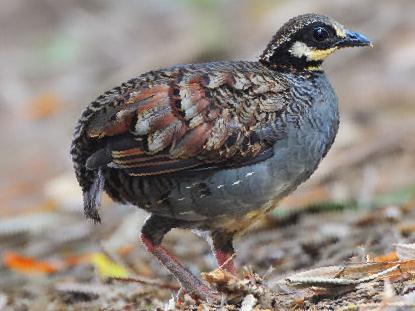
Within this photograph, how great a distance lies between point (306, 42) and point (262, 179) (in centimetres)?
90

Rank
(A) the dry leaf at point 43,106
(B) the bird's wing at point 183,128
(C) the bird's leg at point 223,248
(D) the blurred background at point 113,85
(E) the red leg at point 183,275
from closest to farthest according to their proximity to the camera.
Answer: (B) the bird's wing at point 183,128, (E) the red leg at point 183,275, (C) the bird's leg at point 223,248, (D) the blurred background at point 113,85, (A) the dry leaf at point 43,106

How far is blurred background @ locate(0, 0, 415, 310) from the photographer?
6.70 m

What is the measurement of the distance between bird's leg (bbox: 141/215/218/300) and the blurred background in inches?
19.3

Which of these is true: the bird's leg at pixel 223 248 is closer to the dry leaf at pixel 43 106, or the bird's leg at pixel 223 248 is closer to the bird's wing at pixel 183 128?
the bird's wing at pixel 183 128

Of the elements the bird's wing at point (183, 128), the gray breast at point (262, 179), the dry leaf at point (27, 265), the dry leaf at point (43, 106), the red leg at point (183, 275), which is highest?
the dry leaf at point (43, 106)

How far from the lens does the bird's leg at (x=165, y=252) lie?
5.06m

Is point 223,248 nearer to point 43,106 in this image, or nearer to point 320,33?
point 320,33

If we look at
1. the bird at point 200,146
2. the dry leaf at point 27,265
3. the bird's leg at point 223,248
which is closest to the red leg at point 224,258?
the bird's leg at point 223,248

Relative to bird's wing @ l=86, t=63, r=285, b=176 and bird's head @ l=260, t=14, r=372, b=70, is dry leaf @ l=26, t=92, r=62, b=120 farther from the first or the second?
bird's wing @ l=86, t=63, r=285, b=176

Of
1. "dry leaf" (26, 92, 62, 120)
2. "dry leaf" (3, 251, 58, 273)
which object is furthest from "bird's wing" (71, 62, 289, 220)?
"dry leaf" (26, 92, 62, 120)

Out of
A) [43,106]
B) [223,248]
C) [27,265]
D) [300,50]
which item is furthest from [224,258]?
[43,106]

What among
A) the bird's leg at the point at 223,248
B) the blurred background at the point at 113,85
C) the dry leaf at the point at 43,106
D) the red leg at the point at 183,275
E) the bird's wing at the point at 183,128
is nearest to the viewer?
the bird's wing at the point at 183,128

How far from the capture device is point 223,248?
17.5 feet

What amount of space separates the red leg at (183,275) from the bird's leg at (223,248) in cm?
23
